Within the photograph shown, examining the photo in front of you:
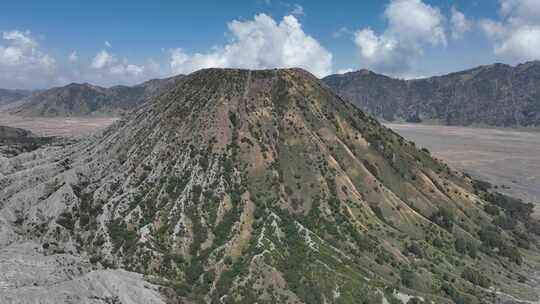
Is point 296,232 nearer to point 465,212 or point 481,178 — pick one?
point 465,212

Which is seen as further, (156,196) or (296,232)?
(156,196)

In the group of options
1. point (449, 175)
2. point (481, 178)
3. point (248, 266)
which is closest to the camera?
point (248, 266)

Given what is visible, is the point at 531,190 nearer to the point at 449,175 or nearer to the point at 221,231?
the point at 449,175

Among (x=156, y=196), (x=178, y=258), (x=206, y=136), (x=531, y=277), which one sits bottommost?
(x=531, y=277)

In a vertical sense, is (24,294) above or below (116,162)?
below

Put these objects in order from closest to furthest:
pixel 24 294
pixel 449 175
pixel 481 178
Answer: pixel 24 294 → pixel 449 175 → pixel 481 178

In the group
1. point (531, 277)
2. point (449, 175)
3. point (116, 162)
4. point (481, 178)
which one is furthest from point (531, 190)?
point (116, 162)
